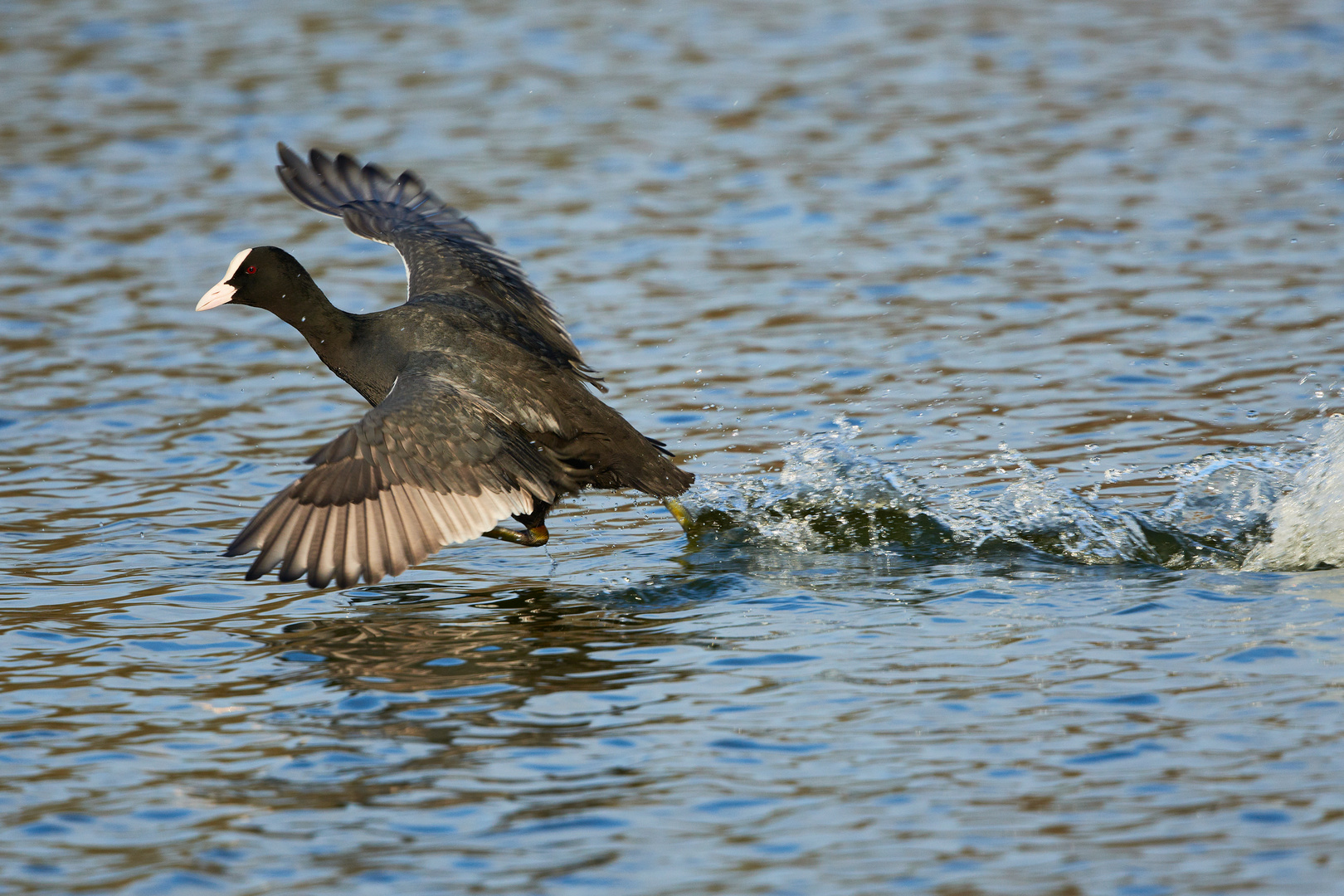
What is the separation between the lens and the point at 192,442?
28.7ft

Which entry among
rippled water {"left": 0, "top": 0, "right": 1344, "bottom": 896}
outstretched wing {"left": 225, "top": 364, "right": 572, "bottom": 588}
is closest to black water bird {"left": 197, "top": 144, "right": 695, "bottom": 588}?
outstretched wing {"left": 225, "top": 364, "right": 572, "bottom": 588}

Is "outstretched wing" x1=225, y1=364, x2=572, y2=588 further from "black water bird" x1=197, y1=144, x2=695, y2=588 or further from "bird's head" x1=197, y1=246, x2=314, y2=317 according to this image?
"bird's head" x1=197, y1=246, x2=314, y2=317

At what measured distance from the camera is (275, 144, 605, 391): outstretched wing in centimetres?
750

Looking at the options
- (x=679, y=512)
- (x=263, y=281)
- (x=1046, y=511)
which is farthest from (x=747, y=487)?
(x=263, y=281)

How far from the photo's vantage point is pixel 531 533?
22.9 ft

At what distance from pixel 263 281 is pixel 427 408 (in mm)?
1428

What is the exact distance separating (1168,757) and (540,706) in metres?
2.02

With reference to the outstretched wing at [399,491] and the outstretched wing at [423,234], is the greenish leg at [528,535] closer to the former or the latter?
the outstretched wing at [399,491]

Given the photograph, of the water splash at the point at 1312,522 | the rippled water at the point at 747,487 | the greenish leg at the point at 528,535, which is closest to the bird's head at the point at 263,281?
the rippled water at the point at 747,487

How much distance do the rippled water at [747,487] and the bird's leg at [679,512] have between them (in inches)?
3.2

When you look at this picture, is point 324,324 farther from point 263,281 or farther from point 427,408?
point 427,408

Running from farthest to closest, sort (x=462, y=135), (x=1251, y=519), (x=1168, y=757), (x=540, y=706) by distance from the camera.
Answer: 1. (x=462, y=135)
2. (x=1251, y=519)
3. (x=540, y=706)
4. (x=1168, y=757)

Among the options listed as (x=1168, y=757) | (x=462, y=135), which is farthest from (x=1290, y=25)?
(x=1168, y=757)

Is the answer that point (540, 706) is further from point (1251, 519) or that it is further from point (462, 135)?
point (462, 135)
